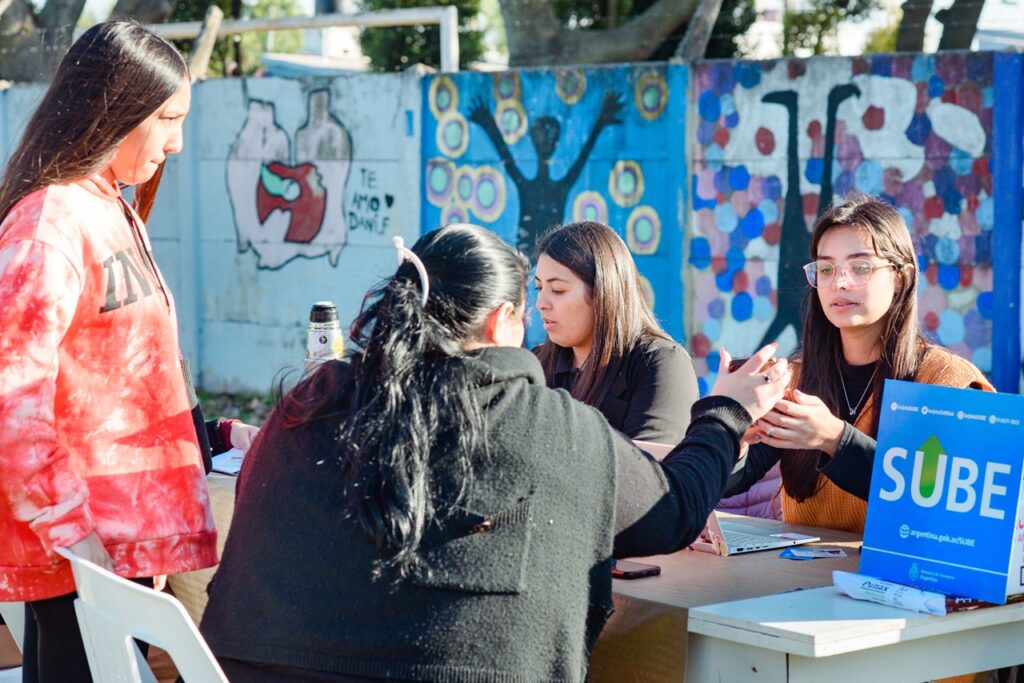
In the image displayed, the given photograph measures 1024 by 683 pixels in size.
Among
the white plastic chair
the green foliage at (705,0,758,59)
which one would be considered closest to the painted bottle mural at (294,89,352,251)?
the green foliage at (705,0,758,59)

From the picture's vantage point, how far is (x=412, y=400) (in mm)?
2014

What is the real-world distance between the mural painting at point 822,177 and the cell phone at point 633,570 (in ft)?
13.4

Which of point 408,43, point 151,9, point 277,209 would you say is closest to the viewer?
point 277,209

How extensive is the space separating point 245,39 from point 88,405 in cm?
1765

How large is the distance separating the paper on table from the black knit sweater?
1.46m

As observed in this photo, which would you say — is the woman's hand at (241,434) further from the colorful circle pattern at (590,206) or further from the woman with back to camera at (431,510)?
the colorful circle pattern at (590,206)

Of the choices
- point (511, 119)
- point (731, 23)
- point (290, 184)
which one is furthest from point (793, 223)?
point (731, 23)

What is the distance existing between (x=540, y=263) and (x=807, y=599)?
1601 mm

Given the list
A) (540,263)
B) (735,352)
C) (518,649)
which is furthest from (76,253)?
(735,352)

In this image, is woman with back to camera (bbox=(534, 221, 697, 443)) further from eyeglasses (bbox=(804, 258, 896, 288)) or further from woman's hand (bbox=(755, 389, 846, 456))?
woman's hand (bbox=(755, 389, 846, 456))

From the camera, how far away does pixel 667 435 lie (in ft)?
11.4

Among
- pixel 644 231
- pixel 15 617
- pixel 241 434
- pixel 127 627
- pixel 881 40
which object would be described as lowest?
pixel 15 617

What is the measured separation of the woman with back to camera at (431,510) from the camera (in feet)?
6.56

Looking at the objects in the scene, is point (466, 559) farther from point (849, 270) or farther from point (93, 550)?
point (849, 270)
